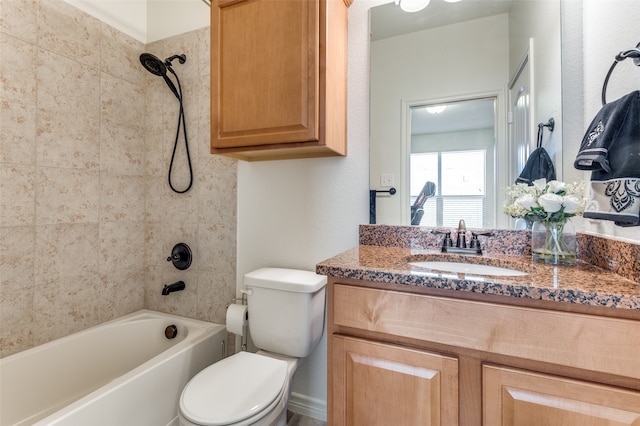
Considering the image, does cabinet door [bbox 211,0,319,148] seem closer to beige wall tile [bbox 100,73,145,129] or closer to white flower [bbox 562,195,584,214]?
white flower [bbox 562,195,584,214]

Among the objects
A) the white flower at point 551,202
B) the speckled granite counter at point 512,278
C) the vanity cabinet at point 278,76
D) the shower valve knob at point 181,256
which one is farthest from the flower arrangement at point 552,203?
the shower valve knob at point 181,256

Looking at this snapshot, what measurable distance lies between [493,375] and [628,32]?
1.12 metres

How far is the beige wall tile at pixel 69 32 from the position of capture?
5.18 ft

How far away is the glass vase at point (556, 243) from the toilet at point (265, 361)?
35.0 inches

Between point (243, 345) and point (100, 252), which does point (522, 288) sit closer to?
point (243, 345)

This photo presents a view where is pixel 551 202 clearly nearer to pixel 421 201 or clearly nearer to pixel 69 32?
pixel 421 201

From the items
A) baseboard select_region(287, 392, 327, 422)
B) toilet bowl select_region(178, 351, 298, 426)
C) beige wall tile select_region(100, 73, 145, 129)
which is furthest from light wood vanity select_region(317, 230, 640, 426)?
beige wall tile select_region(100, 73, 145, 129)

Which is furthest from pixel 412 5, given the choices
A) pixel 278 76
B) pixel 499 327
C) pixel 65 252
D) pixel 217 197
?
pixel 65 252

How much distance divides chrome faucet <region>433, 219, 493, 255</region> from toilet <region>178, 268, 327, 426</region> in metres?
0.59

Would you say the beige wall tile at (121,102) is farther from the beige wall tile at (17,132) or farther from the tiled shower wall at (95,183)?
the beige wall tile at (17,132)

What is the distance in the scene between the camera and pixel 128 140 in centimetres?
203

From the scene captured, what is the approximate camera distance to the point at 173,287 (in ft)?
6.40

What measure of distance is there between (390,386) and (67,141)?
2130 mm

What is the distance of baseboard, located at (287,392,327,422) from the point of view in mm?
1524
